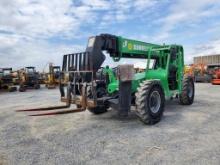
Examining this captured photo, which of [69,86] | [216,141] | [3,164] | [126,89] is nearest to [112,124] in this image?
[126,89]

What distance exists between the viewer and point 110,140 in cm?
608

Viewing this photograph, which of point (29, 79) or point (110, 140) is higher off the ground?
point (29, 79)

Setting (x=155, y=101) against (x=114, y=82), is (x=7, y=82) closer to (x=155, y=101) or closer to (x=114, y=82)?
(x=114, y=82)

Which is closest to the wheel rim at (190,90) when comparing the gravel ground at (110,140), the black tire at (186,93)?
the black tire at (186,93)

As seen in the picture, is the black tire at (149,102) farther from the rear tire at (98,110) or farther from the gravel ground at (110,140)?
the rear tire at (98,110)

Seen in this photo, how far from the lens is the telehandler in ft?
23.6

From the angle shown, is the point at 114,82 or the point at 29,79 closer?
the point at 114,82

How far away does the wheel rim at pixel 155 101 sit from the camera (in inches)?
307

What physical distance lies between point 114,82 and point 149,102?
1.41m

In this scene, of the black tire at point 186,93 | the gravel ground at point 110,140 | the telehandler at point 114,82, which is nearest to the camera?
the gravel ground at point 110,140

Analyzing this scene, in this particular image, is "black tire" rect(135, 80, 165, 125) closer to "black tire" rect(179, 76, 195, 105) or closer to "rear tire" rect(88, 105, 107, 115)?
"rear tire" rect(88, 105, 107, 115)

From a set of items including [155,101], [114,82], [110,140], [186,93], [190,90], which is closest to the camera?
[110,140]

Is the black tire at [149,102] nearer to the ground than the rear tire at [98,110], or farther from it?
farther from it

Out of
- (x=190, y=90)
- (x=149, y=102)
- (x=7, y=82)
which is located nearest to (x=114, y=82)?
(x=149, y=102)
